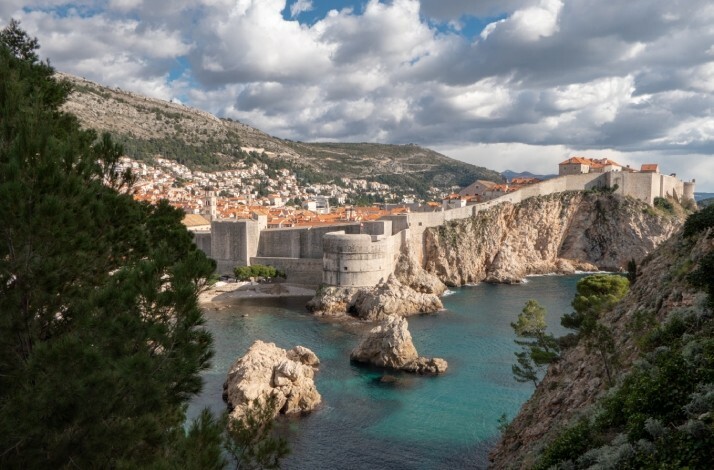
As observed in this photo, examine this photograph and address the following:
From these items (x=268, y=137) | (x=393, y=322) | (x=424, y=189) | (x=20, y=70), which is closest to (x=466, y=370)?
(x=393, y=322)

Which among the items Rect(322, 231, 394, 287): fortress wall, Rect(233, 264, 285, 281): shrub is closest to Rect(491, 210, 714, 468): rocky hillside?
Rect(322, 231, 394, 287): fortress wall

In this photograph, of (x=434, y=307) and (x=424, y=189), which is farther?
(x=424, y=189)

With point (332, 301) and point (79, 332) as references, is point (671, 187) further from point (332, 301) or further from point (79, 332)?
point (79, 332)

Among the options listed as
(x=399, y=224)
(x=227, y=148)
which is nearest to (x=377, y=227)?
(x=399, y=224)

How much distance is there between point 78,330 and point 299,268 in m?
28.8

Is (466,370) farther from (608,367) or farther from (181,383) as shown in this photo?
(181,383)

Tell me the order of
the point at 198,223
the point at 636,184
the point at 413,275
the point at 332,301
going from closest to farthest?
the point at 332,301 → the point at 413,275 → the point at 198,223 → the point at 636,184

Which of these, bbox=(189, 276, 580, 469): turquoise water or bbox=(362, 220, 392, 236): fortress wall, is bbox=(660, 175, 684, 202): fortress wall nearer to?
bbox=(189, 276, 580, 469): turquoise water

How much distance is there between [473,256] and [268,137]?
8938 centimetres

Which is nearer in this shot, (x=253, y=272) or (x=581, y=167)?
(x=253, y=272)

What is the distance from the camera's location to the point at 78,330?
16.1 ft

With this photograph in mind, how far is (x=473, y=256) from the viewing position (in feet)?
127

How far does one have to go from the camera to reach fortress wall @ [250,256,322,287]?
109 feet

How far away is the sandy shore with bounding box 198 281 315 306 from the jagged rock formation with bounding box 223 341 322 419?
575 inches
